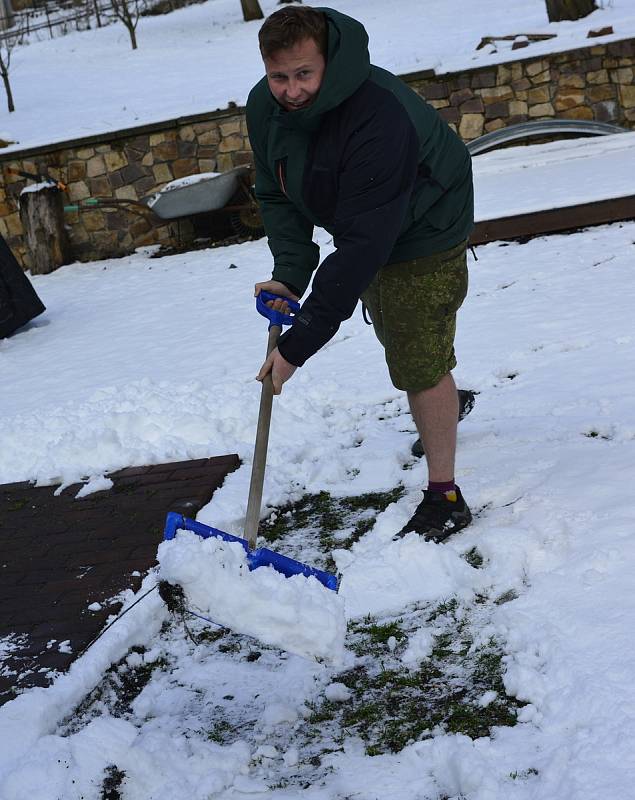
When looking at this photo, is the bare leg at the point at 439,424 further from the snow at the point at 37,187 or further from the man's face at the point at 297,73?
the snow at the point at 37,187

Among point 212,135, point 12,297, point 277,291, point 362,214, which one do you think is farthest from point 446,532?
point 212,135

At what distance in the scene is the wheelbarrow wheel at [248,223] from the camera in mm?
10000

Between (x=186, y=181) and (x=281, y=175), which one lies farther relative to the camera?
(x=186, y=181)

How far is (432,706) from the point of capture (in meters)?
2.34

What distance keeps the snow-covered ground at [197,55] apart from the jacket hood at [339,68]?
27.5 ft

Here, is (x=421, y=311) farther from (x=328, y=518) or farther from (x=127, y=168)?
(x=127, y=168)

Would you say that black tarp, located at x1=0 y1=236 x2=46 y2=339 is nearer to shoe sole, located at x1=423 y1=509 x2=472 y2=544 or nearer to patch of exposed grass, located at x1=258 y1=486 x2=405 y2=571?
patch of exposed grass, located at x1=258 y1=486 x2=405 y2=571

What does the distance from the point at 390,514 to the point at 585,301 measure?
2.63m

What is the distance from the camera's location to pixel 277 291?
3.00 meters

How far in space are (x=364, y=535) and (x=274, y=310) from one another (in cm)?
90

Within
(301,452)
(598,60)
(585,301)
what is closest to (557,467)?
(301,452)

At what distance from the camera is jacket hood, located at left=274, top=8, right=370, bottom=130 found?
2.46 meters

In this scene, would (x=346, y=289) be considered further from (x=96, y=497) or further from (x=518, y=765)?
(x=96, y=497)

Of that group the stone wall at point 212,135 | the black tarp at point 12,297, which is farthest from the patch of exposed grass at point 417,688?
the stone wall at point 212,135
